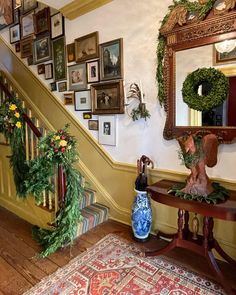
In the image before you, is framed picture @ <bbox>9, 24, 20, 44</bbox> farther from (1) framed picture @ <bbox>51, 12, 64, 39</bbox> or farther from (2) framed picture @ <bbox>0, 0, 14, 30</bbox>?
(1) framed picture @ <bbox>51, 12, 64, 39</bbox>

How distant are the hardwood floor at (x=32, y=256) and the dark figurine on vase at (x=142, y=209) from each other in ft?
0.45

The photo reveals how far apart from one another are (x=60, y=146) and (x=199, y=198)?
52.1 inches

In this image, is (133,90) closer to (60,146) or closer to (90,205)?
(60,146)

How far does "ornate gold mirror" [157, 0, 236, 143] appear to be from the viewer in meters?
1.95

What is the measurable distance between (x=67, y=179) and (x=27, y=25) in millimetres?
3016

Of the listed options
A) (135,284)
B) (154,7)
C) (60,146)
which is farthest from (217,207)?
(154,7)

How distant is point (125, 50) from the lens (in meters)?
2.62

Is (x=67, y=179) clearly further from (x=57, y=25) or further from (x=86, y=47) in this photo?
(x=57, y=25)

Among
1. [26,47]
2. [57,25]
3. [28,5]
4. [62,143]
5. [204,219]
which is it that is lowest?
[204,219]

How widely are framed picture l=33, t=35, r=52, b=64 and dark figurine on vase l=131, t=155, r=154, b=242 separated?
2380 millimetres

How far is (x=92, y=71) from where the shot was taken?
2.97 m

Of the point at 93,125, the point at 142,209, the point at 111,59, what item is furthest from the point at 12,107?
the point at 142,209

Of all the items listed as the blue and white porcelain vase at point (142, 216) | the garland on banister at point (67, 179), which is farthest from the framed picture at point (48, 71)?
the blue and white porcelain vase at point (142, 216)

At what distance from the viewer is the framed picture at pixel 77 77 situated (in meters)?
3.08
